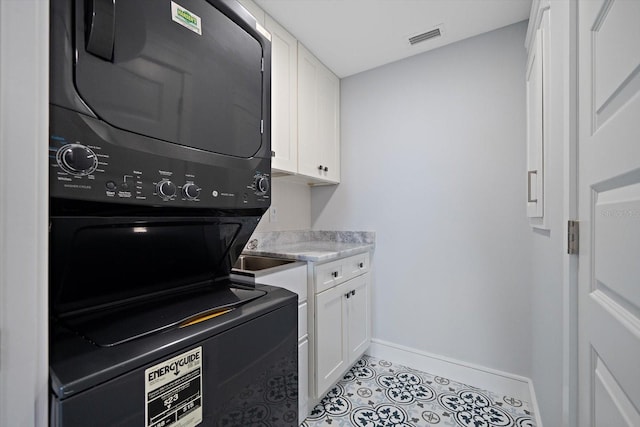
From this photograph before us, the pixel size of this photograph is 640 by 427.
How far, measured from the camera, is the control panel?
52 cm

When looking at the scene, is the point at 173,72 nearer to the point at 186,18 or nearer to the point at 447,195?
the point at 186,18

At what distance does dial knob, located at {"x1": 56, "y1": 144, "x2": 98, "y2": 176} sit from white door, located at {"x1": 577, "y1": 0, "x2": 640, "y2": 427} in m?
1.04

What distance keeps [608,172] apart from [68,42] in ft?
3.84

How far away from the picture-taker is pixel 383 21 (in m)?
1.76

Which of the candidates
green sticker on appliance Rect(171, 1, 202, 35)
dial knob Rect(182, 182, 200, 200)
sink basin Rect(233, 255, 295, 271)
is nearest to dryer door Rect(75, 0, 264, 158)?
green sticker on appliance Rect(171, 1, 202, 35)

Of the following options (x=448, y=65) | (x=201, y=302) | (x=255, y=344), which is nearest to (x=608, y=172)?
(x=255, y=344)

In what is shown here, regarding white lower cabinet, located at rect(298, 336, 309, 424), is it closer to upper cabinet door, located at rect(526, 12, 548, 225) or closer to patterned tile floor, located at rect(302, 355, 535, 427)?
patterned tile floor, located at rect(302, 355, 535, 427)

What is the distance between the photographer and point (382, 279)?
2.29 m

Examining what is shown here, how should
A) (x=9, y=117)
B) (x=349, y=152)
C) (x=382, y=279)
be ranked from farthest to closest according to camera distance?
(x=349, y=152), (x=382, y=279), (x=9, y=117)

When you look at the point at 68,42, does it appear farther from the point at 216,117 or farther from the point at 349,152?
the point at 349,152

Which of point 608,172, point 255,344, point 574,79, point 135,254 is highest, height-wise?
point 574,79

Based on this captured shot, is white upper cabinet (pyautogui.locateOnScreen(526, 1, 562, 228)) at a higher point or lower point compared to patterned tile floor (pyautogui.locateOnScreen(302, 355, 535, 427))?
higher

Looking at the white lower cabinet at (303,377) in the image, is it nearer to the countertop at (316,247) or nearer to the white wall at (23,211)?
the countertop at (316,247)

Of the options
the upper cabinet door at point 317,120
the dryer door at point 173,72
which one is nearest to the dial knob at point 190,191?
the dryer door at point 173,72
